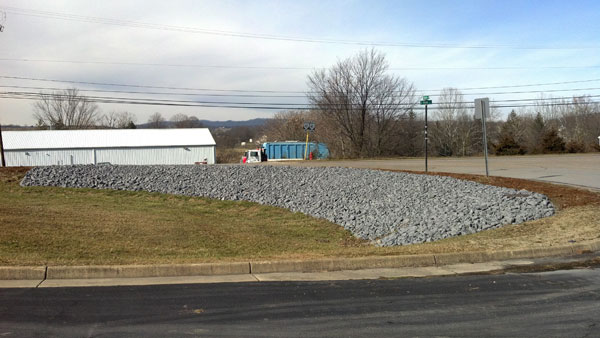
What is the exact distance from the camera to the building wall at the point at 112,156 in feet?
188

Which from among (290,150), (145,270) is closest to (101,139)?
(290,150)

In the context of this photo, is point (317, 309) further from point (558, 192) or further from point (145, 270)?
point (558, 192)

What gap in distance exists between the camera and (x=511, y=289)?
6.86 meters

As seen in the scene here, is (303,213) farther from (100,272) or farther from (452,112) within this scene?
(452,112)

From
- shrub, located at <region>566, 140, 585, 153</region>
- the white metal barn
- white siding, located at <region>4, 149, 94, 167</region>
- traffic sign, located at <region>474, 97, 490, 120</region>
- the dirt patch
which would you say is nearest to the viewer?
the dirt patch

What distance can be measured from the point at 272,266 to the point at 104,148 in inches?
2192

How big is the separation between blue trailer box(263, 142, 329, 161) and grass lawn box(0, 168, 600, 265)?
41.9 m

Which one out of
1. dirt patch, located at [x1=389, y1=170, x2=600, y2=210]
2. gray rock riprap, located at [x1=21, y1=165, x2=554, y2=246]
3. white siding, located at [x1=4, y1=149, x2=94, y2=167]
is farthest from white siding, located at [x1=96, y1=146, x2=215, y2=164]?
dirt patch, located at [x1=389, y1=170, x2=600, y2=210]

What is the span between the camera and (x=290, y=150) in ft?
207

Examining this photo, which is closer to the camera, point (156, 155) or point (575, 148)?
point (575, 148)

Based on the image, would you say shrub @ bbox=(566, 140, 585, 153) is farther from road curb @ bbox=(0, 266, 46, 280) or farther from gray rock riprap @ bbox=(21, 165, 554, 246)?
→ road curb @ bbox=(0, 266, 46, 280)

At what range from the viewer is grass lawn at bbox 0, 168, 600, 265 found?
9031mm

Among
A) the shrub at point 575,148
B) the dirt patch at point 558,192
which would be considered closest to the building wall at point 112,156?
the shrub at point 575,148

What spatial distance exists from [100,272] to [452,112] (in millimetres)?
74445
